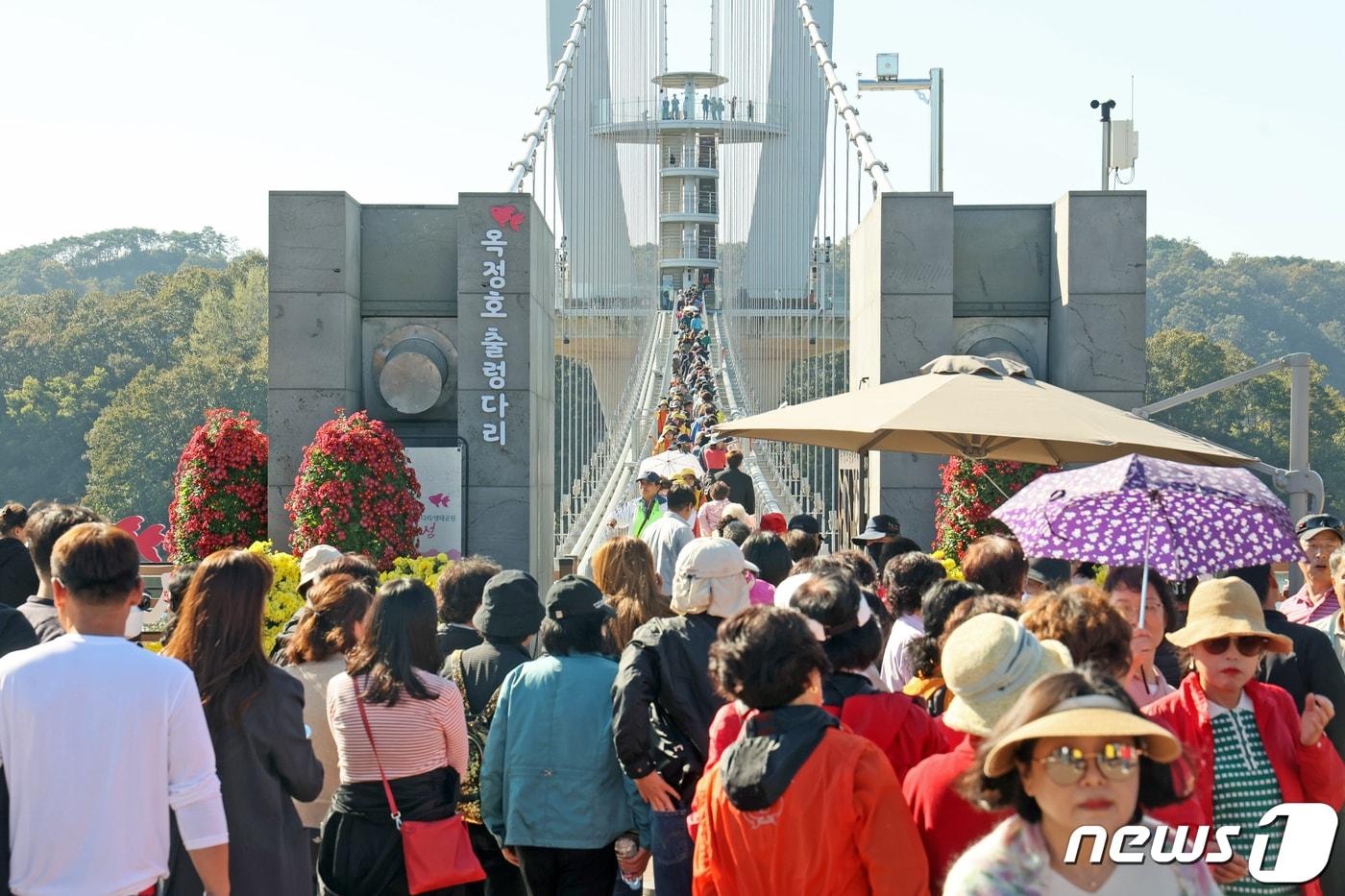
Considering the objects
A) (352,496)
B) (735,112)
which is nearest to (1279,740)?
(352,496)

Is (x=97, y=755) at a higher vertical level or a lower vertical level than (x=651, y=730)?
higher

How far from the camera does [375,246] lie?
12969 millimetres

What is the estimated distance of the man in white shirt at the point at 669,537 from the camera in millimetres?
8531

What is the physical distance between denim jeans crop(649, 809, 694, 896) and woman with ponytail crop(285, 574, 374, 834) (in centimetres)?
91

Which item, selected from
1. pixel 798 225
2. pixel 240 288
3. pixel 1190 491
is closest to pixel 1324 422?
pixel 798 225

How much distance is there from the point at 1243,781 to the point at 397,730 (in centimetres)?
210

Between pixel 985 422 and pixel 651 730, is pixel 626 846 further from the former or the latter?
pixel 985 422

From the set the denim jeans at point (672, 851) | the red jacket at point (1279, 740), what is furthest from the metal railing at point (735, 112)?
the red jacket at point (1279, 740)

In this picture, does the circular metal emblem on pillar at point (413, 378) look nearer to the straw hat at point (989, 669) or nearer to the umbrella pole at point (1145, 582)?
the umbrella pole at point (1145, 582)

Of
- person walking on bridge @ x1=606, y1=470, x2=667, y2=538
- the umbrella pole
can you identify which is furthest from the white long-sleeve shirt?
person walking on bridge @ x1=606, y1=470, x2=667, y2=538

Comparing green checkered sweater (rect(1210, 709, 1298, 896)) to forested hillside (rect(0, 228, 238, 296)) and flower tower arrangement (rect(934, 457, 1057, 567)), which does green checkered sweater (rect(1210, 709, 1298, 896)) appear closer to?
flower tower arrangement (rect(934, 457, 1057, 567))

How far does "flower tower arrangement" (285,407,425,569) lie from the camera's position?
449 inches

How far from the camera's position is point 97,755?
336 centimetres

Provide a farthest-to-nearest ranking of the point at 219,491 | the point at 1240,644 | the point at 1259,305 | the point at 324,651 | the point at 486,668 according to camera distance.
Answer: the point at 1259,305, the point at 219,491, the point at 486,668, the point at 324,651, the point at 1240,644
